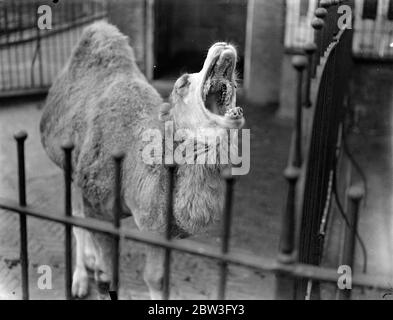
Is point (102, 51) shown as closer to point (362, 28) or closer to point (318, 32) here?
point (318, 32)

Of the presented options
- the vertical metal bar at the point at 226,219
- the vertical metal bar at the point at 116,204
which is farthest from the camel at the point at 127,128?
the vertical metal bar at the point at 226,219

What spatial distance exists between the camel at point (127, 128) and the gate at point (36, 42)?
4686 millimetres

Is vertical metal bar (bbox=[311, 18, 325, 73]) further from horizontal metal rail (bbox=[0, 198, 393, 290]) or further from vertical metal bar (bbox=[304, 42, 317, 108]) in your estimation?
horizontal metal rail (bbox=[0, 198, 393, 290])

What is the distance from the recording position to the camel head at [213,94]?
132 inches

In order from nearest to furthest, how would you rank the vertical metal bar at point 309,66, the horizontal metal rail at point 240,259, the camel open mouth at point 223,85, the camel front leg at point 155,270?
1. the horizontal metal rail at point 240,259
2. the vertical metal bar at point 309,66
3. the camel open mouth at point 223,85
4. the camel front leg at point 155,270

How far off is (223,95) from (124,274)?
2.66 metres

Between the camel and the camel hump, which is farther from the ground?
the camel hump

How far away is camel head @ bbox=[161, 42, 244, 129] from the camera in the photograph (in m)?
3.35

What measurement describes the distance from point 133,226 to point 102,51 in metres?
2.05

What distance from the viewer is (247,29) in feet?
39.3

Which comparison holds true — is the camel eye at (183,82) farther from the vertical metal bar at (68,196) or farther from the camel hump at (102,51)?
the camel hump at (102,51)

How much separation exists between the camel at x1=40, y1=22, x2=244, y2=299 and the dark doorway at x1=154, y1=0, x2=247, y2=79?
6.82m

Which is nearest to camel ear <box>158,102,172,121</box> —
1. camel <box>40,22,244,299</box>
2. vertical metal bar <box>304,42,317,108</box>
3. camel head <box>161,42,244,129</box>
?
camel <box>40,22,244,299</box>

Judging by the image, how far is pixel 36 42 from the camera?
11.3 m
